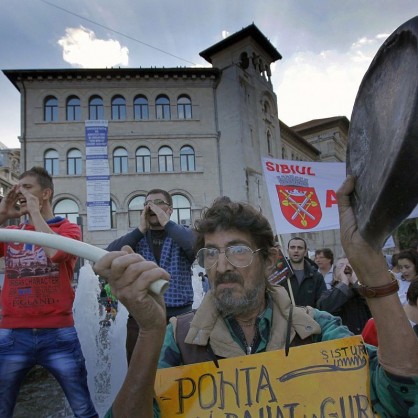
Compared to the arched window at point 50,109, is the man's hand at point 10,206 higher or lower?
lower

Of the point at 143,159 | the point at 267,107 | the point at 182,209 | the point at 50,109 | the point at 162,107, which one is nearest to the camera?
the point at 182,209

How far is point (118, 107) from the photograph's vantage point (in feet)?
86.6

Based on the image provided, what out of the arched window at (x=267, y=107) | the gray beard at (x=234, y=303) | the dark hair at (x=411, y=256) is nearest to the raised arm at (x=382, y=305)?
the gray beard at (x=234, y=303)

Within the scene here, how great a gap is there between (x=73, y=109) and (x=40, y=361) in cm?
2567

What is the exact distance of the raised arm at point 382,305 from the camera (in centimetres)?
126

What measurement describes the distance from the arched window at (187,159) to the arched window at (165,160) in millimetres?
719

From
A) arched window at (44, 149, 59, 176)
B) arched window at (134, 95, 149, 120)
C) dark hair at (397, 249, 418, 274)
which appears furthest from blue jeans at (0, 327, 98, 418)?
arched window at (134, 95, 149, 120)

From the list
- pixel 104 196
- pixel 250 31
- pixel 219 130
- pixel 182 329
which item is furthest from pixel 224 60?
pixel 182 329

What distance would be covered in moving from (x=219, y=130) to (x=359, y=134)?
26.2 metres

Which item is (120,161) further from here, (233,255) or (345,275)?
(233,255)

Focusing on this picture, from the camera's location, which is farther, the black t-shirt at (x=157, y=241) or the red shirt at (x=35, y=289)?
the black t-shirt at (x=157, y=241)

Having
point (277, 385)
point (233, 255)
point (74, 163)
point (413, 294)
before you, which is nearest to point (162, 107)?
point (74, 163)

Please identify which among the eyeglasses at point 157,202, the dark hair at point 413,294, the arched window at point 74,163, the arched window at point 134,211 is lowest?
the dark hair at point 413,294

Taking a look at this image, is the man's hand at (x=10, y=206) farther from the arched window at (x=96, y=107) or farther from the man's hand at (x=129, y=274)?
the arched window at (x=96, y=107)
